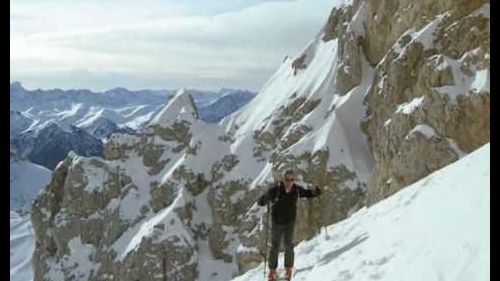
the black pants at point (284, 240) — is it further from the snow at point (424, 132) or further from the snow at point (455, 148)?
the snow at point (424, 132)

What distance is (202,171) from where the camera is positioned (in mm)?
156250

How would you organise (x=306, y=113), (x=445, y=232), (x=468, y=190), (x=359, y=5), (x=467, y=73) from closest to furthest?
(x=445, y=232) → (x=468, y=190) → (x=467, y=73) → (x=359, y=5) → (x=306, y=113)

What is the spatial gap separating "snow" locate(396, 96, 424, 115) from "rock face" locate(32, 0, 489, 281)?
0.59 feet

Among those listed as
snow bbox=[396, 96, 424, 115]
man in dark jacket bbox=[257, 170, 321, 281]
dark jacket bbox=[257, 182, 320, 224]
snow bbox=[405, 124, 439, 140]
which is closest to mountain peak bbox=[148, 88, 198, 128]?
snow bbox=[396, 96, 424, 115]

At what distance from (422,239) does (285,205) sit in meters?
3.72

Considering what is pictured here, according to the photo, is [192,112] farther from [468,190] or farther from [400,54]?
[468,190]

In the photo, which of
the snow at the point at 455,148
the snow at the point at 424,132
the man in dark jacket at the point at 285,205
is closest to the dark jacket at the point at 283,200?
the man in dark jacket at the point at 285,205

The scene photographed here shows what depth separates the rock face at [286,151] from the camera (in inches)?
2997

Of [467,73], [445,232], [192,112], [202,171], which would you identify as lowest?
[202,171]

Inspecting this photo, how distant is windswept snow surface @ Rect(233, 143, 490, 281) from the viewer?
13.2m

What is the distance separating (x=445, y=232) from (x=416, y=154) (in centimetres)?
6228

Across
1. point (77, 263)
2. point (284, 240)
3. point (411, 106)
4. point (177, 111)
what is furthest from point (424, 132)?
point (177, 111)
